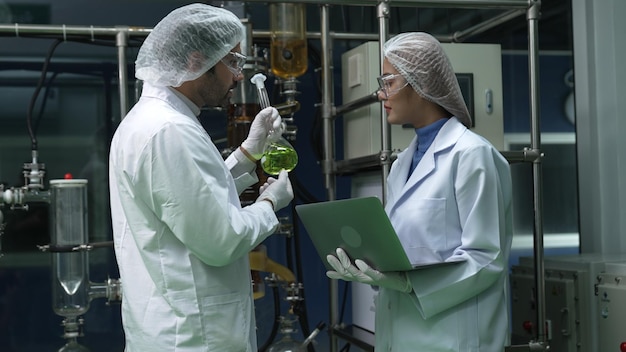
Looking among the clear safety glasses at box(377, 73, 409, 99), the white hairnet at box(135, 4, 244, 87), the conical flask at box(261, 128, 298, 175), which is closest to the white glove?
the conical flask at box(261, 128, 298, 175)

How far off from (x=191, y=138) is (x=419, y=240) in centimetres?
60

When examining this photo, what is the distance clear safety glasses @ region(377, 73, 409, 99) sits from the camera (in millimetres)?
1979

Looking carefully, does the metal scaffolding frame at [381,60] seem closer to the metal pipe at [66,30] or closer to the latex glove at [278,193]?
the metal pipe at [66,30]

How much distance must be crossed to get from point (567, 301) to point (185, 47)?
159cm

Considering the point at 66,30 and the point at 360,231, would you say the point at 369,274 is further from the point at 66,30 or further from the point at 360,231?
the point at 66,30

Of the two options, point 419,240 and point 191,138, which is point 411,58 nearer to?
point 419,240

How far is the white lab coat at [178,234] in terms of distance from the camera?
1605 mm

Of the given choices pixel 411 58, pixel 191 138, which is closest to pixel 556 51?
pixel 411 58

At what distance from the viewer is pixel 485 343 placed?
1.86 meters

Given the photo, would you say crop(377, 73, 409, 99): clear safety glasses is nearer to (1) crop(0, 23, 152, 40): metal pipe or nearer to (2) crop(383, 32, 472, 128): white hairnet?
(2) crop(383, 32, 472, 128): white hairnet

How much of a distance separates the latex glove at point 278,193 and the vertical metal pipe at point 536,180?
37.9 inches

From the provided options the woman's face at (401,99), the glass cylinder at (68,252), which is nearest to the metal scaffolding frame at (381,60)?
the glass cylinder at (68,252)

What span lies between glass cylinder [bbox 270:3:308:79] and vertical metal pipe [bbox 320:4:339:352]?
0.34 feet

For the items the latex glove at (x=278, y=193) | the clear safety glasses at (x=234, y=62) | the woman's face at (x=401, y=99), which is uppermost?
the clear safety glasses at (x=234, y=62)
